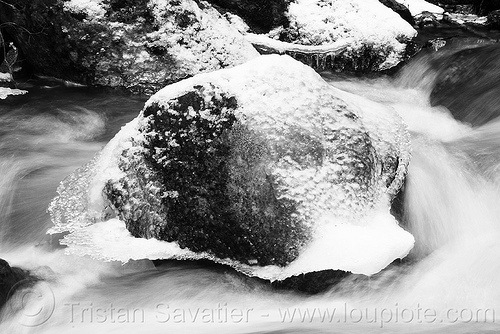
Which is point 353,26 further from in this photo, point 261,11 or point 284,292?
point 284,292

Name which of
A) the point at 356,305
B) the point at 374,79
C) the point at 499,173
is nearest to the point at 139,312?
the point at 356,305

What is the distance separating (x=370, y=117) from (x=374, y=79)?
2.93 meters

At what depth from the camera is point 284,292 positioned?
12.6ft

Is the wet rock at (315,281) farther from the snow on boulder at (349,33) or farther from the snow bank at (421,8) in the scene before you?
the snow bank at (421,8)

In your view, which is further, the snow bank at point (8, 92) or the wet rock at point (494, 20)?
the wet rock at point (494, 20)

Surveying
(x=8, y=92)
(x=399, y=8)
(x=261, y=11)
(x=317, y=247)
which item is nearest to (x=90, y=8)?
(x=8, y=92)

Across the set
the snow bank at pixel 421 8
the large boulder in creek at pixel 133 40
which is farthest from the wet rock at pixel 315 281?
the snow bank at pixel 421 8

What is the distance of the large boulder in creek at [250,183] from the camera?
3789 millimetres

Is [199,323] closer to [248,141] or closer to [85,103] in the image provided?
[248,141]

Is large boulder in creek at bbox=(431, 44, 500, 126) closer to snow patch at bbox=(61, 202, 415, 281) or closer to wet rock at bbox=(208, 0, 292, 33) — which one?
wet rock at bbox=(208, 0, 292, 33)

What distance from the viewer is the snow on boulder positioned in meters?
7.44

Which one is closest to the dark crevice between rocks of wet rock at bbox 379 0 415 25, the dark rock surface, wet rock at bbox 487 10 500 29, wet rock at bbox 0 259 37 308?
the dark rock surface

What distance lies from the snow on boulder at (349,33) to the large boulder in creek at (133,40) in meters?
1.16

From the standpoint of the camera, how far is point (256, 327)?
357cm
